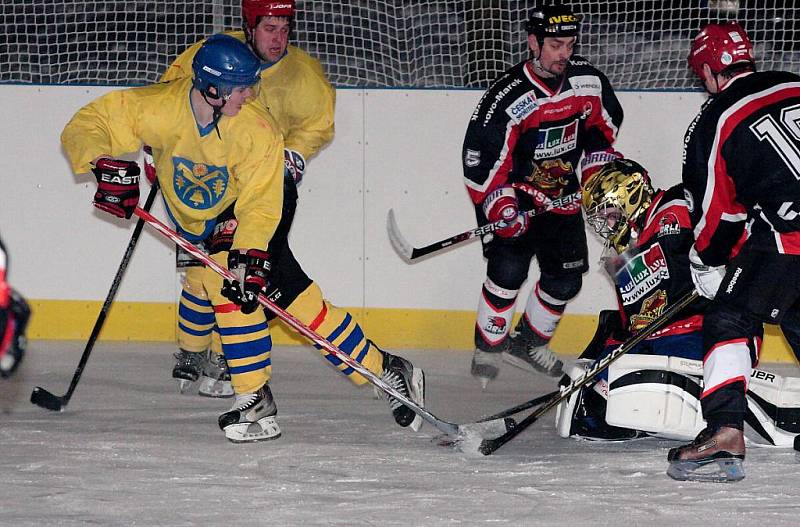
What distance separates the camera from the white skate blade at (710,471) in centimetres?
302

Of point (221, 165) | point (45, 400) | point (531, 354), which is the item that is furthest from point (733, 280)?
point (45, 400)

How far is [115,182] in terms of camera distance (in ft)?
10.9

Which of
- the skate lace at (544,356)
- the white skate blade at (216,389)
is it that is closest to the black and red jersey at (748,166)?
the skate lace at (544,356)

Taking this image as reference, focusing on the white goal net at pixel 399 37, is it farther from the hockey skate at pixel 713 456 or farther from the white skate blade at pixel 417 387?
the hockey skate at pixel 713 456

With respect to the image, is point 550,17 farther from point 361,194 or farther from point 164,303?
point 164,303

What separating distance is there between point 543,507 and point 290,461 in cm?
76


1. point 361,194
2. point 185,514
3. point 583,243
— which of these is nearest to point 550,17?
point 583,243

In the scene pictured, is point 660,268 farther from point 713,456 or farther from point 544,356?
point 544,356

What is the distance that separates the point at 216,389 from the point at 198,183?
35.6 inches

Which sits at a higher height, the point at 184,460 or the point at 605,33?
the point at 605,33

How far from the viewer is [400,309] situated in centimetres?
510

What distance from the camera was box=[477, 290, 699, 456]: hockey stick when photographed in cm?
325

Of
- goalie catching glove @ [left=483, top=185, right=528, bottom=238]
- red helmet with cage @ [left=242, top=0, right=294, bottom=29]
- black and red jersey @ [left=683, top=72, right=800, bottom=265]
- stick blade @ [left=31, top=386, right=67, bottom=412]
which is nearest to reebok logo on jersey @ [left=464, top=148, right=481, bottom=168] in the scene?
goalie catching glove @ [left=483, top=185, right=528, bottom=238]

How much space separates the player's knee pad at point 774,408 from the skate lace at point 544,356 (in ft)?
4.32
